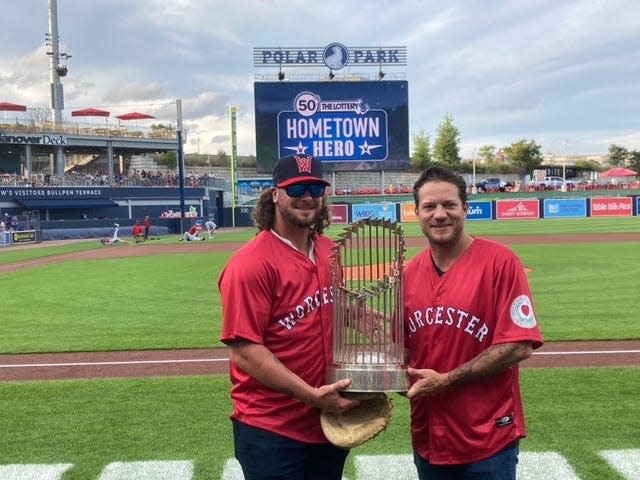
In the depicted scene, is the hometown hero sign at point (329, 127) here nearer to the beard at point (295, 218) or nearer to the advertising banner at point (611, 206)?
the advertising banner at point (611, 206)

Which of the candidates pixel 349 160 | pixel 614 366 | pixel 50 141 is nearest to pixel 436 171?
pixel 614 366

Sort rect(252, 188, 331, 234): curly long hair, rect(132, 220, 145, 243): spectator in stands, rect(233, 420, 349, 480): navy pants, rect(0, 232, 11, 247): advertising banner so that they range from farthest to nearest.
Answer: rect(0, 232, 11, 247): advertising banner, rect(132, 220, 145, 243): spectator in stands, rect(252, 188, 331, 234): curly long hair, rect(233, 420, 349, 480): navy pants

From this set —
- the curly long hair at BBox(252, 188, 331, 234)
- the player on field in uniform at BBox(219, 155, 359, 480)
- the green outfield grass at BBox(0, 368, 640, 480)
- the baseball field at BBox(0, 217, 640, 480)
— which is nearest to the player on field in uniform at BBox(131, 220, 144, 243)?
the baseball field at BBox(0, 217, 640, 480)

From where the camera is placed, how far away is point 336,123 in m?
38.6

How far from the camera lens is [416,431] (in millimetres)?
2830

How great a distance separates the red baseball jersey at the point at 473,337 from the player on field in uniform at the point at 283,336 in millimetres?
438

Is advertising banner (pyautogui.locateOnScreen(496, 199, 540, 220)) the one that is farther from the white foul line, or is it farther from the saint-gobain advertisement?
the white foul line

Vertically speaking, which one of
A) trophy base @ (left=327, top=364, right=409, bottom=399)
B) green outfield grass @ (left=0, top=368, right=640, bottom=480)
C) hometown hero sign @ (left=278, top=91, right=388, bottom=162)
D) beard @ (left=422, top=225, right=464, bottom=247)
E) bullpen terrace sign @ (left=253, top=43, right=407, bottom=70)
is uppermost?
bullpen terrace sign @ (left=253, top=43, right=407, bottom=70)

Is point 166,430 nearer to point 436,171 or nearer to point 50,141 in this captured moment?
point 436,171

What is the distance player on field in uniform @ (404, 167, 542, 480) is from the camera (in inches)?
101

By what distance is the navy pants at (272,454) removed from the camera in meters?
2.71

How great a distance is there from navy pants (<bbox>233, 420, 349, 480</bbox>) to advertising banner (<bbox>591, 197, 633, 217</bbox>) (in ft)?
152

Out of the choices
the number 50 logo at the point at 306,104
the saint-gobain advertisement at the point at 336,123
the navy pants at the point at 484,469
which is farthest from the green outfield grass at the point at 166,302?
the number 50 logo at the point at 306,104

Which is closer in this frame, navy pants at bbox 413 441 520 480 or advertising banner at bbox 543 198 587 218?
navy pants at bbox 413 441 520 480
